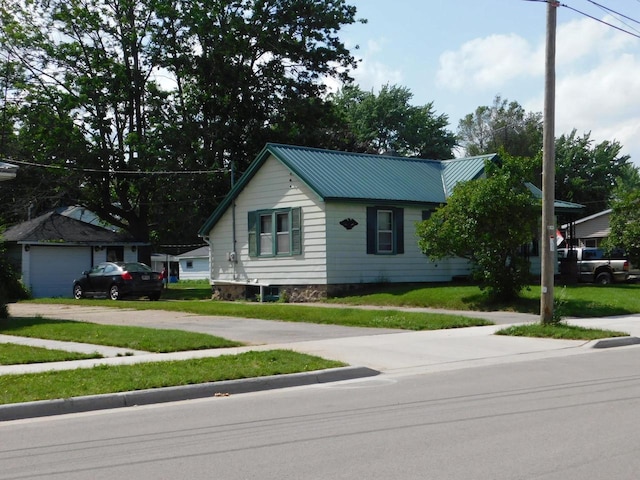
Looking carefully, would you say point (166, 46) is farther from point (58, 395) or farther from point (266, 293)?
point (58, 395)

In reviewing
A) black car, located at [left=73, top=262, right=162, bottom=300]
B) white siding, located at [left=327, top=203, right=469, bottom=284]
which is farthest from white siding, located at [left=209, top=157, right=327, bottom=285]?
black car, located at [left=73, top=262, right=162, bottom=300]

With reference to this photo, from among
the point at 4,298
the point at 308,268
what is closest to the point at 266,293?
the point at 308,268

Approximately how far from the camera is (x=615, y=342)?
15219mm

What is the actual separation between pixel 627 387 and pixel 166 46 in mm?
34428

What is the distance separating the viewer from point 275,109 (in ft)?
133

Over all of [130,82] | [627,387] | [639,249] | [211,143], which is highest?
[130,82]

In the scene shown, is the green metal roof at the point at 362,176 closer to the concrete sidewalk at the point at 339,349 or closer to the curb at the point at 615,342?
the concrete sidewalk at the point at 339,349

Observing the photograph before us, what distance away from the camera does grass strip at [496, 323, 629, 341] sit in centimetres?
1556

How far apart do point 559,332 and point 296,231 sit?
12996 millimetres

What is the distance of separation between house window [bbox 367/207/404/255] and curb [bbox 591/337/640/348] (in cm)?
1270

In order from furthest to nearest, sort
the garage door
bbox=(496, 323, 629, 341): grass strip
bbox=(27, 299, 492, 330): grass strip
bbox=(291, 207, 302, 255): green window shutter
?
the garage door, bbox=(291, 207, 302, 255): green window shutter, bbox=(27, 299, 492, 330): grass strip, bbox=(496, 323, 629, 341): grass strip

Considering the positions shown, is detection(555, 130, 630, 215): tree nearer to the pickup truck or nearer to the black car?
the pickup truck

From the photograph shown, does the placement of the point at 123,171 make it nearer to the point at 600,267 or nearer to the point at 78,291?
the point at 78,291

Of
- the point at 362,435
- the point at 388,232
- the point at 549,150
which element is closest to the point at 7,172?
the point at 549,150
